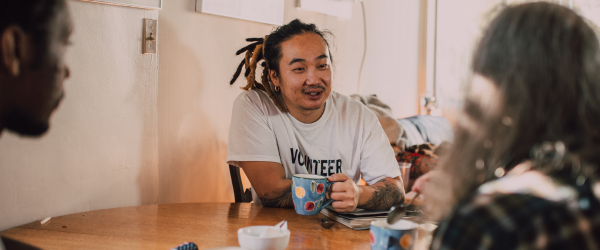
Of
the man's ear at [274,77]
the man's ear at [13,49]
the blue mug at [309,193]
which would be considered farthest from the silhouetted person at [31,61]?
the man's ear at [274,77]

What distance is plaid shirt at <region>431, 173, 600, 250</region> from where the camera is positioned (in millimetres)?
463

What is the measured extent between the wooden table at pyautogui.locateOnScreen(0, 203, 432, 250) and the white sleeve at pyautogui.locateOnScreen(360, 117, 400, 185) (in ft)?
1.56

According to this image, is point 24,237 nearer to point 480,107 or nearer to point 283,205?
point 283,205

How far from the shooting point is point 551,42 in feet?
1.82

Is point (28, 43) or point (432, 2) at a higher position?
point (432, 2)

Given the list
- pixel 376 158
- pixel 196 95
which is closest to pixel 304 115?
pixel 376 158

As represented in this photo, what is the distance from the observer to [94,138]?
1.43 meters

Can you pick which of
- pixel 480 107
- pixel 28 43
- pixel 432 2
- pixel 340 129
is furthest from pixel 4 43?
pixel 432 2

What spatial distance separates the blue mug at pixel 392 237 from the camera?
788mm

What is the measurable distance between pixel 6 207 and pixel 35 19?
0.81 metres

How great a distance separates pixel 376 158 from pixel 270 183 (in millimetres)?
448

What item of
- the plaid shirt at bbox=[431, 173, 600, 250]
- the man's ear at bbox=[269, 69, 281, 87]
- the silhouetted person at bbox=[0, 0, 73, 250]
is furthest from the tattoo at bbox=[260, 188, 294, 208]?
the plaid shirt at bbox=[431, 173, 600, 250]

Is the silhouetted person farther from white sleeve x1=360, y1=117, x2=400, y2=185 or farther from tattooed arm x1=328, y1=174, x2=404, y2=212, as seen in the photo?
white sleeve x1=360, y1=117, x2=400, y2=185

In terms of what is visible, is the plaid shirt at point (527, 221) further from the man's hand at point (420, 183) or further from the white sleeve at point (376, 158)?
the white sleeve at point (376, 158)
